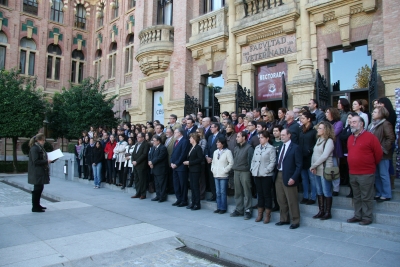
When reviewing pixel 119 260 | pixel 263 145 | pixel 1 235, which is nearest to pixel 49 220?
pixel 1 235

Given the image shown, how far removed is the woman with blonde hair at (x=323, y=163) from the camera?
598cm

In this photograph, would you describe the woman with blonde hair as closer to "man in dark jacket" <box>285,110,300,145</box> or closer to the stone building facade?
"man in dark jacket" <box>285,110,300,145</box>

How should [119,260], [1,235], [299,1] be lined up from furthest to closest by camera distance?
1. [299,1]
2. [1,235]
3. [119,260]

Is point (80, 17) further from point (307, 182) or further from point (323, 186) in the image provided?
point (323, 186)

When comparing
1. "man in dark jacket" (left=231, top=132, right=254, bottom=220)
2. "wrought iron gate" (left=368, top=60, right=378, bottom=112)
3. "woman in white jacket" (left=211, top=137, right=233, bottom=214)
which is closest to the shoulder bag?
"man in dark jacket" (left=231, top=132, right=254, bottom=220)

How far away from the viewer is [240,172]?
7070 mm

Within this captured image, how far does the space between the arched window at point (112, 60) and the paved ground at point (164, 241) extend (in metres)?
19.2

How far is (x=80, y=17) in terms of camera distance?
28484 millimetres

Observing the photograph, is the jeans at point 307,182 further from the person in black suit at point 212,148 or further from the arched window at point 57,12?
the arched window at point 57,12

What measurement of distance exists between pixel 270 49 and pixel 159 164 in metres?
6.74

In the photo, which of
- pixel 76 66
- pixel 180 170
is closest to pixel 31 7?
pixel 76 66

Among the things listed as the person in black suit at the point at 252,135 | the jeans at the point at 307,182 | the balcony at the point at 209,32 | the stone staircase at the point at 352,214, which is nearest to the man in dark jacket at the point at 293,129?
the jeans at the point at 307,182

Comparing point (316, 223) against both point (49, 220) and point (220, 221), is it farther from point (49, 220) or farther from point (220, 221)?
point (49, 220)

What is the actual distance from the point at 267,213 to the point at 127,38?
2106 cm
